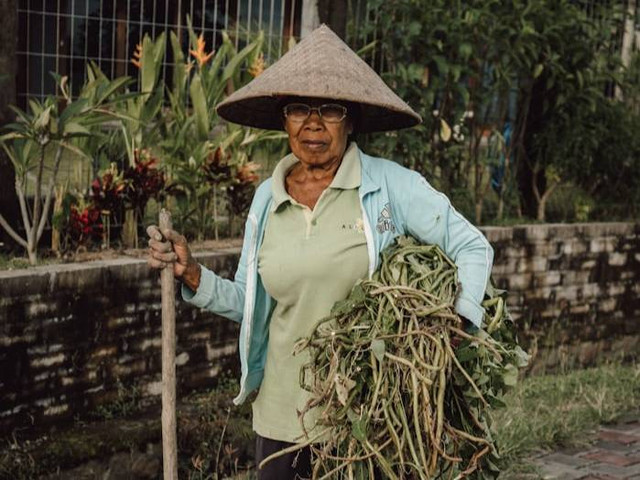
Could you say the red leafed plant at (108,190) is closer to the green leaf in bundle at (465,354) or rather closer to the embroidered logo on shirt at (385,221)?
Result: the embroidered logo on shirt at (385,221)

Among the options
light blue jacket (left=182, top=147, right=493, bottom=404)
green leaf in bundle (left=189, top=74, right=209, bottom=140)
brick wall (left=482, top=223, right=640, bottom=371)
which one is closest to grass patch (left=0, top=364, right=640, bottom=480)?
brick wall (left=482, top=223, right=640, bottom=371)

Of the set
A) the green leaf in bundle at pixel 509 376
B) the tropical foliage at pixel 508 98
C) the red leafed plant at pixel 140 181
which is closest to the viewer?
the green leaf in bundle at pixel 509 376

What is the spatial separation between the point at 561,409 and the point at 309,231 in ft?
11.8

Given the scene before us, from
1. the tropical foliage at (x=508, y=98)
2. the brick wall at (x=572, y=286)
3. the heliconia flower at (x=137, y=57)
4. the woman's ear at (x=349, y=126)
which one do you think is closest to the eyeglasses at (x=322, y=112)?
the woman's ear at (x=349, y=126)

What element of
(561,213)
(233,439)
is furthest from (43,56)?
(561,213)

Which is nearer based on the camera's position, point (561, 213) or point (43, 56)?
point (43, 56)

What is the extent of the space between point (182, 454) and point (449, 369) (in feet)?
8.13

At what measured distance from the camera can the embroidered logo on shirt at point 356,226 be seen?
11.7ft

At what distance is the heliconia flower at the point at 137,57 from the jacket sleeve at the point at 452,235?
321 cm

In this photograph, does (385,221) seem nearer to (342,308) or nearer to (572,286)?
(342,308)

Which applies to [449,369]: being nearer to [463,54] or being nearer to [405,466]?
[405,466]

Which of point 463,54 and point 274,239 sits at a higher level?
point 463,54

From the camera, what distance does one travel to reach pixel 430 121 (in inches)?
301

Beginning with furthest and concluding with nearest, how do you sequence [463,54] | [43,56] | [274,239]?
[463,54] → [43,56] → [274,239]
